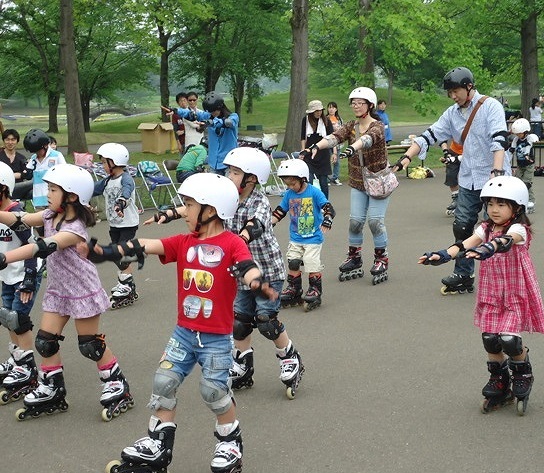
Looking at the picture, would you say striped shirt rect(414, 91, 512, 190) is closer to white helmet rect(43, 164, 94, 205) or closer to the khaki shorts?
the khaki shorts

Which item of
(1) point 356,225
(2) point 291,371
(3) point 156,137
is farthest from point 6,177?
(3) point 156,137

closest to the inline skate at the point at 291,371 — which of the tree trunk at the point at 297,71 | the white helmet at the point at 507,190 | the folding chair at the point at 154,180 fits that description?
the white helmet at the point at 507,190

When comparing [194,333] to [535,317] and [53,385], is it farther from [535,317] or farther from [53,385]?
[535,317]

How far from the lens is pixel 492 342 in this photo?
5.28 meters

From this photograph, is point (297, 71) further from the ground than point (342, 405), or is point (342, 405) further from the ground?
point (297, 71)

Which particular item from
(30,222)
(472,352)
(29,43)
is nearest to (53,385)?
(30,222)

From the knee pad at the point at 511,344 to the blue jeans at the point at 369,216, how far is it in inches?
155

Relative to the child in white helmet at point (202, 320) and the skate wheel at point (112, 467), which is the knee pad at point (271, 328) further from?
the skate wheel at point (112, 467)

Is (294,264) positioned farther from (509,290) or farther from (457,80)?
(509,290)

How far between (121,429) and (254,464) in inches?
40.9

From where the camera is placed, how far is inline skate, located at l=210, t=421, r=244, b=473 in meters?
4.42

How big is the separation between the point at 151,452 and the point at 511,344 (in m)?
2.32

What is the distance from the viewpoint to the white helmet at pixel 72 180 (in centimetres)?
525

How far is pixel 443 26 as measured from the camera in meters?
24.2
